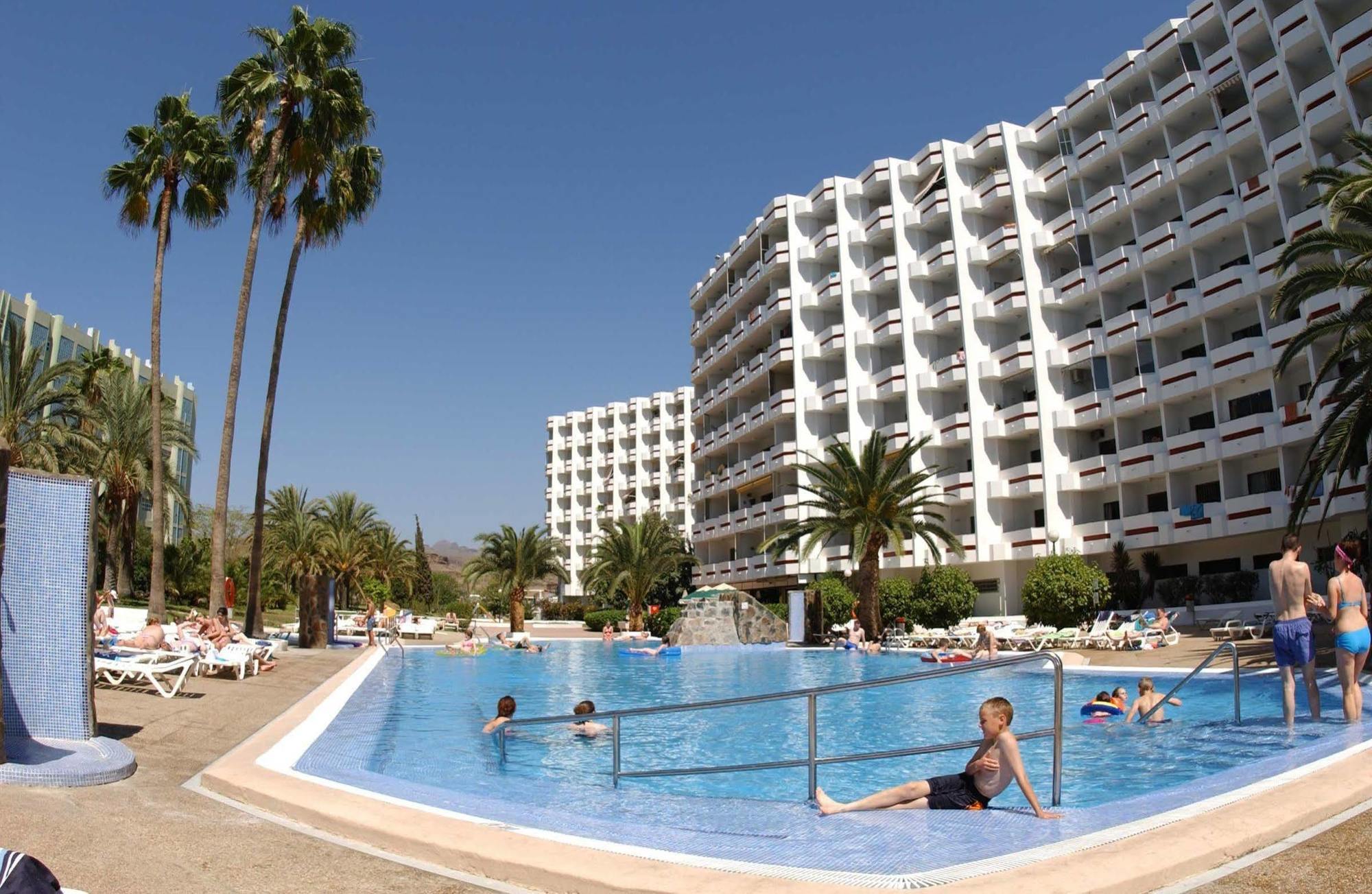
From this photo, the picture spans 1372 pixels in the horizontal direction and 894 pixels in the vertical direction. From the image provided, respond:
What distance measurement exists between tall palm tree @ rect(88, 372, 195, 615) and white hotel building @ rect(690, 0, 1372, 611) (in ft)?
98.3

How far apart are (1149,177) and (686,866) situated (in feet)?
131

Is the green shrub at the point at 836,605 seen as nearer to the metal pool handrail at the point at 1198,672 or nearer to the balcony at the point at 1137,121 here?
the balcony at the point at 1137,121

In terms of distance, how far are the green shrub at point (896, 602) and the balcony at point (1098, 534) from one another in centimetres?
708

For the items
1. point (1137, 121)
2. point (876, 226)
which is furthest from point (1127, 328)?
point (876, 226)

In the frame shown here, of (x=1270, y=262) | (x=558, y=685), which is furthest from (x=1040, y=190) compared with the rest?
(x=558, y=685)

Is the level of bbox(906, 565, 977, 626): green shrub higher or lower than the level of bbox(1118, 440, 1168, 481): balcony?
lower

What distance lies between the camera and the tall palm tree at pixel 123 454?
40.1 meters

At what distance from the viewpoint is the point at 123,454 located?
132ft

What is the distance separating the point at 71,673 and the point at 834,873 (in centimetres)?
681

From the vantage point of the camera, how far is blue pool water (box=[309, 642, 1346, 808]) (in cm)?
959

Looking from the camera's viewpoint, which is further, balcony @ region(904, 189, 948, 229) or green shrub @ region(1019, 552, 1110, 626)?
balcony @ region(904, 189, 948, 229)

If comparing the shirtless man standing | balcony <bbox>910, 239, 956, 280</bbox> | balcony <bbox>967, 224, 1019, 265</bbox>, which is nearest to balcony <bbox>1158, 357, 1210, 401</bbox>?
balcony <bbox>967, 224, 1019, 265</bbox>

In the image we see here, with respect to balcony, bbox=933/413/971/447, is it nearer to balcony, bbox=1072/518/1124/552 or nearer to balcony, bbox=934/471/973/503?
balcony, bbox=934/471/973/503

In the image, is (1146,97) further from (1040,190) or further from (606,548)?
(606,548)
